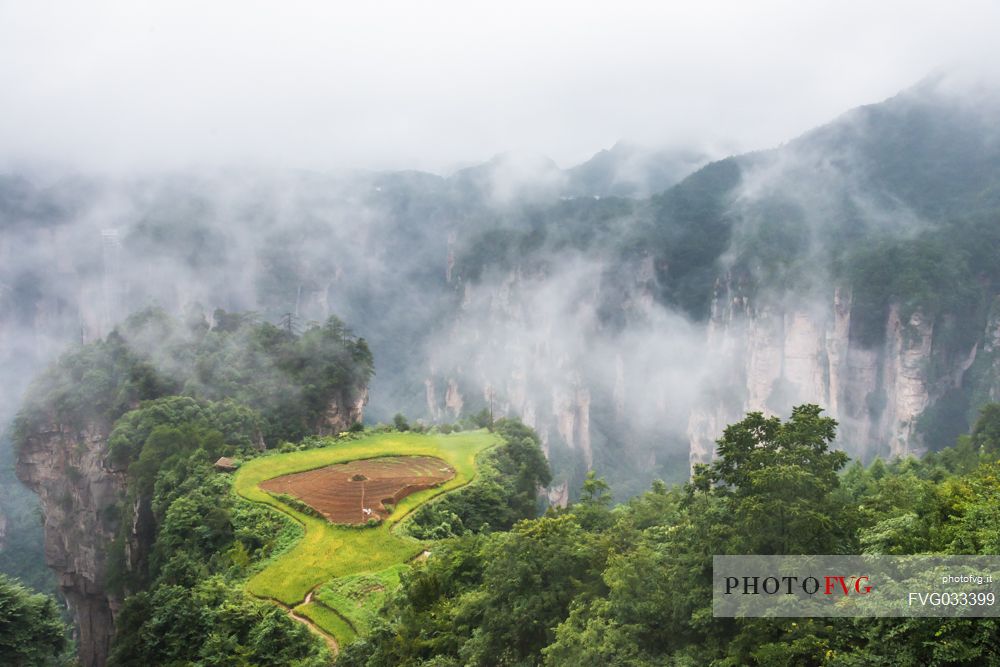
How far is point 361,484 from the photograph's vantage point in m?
25.3

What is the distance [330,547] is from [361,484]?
510 cm

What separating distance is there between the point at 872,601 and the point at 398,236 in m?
108

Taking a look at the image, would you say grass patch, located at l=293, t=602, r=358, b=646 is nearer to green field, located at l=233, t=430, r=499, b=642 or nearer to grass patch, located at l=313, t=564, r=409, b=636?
green field, located at l=233, t=430, r=499, b=642

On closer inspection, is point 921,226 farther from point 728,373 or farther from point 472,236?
point 472,236

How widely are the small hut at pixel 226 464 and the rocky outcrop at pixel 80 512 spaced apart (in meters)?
7.47

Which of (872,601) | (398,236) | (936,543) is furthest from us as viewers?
(398,236)

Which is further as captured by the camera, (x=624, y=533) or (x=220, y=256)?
(x=220, y=256)

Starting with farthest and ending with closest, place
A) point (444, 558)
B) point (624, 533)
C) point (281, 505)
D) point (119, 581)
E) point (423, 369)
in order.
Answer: point (423, 369) < point (119, 581) < point (281, 505) < point (444, 558) < point (624, 533)

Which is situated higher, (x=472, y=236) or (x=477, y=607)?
(x=472, y=236)

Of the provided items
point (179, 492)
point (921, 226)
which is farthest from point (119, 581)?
point (921, 226)

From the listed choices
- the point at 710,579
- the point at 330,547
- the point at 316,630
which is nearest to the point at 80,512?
the point at 330,547

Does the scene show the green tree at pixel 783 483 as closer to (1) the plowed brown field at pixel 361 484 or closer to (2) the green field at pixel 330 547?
(2) the green field at pixel 330 547

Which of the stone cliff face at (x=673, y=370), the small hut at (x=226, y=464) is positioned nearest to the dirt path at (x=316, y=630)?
the small hut at (x=226, y=464)

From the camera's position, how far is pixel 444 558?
1548 centimetres
